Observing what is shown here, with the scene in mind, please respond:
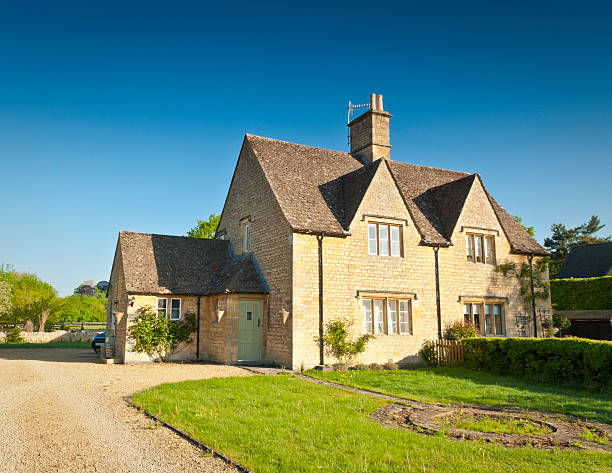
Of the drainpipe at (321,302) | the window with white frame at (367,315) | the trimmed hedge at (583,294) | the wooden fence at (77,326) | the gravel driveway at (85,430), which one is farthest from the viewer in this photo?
the wooden fence at (77,326)

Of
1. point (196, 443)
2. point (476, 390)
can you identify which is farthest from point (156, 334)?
point (196, 443)

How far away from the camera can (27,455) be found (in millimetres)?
7625

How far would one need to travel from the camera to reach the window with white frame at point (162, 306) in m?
21.6

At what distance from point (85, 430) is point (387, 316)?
46.0 feet

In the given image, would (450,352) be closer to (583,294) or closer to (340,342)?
(340,342)

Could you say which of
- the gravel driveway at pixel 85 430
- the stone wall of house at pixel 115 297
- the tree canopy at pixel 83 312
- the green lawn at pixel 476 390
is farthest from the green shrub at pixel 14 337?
the green lawn at pixel 476 390

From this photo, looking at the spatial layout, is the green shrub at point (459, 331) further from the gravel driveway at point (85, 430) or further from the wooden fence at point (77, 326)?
the wooden fence at point (77, 326)

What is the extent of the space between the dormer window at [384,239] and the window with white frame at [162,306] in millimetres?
9636

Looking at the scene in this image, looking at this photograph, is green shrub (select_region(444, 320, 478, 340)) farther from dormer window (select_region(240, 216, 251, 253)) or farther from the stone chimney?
dormer window (select_region(240, 216, 251, 253))


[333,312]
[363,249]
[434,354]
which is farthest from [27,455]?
[434,354]

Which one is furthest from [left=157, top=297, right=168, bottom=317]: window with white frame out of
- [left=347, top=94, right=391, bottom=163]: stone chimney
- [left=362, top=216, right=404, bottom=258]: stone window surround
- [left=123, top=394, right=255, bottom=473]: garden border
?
[left=347, top=94, right=391, bottom=163]: stone chimney

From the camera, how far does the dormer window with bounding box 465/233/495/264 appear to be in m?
23.6

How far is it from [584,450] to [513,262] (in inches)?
699

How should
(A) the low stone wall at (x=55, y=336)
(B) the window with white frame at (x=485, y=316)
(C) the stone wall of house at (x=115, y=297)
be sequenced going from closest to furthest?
(C) the stone wall of house at (x=115, y=297) → (B) the window with white frame at (x=485, y=316) → (A) the low stone wall at (x=55, y=336)
